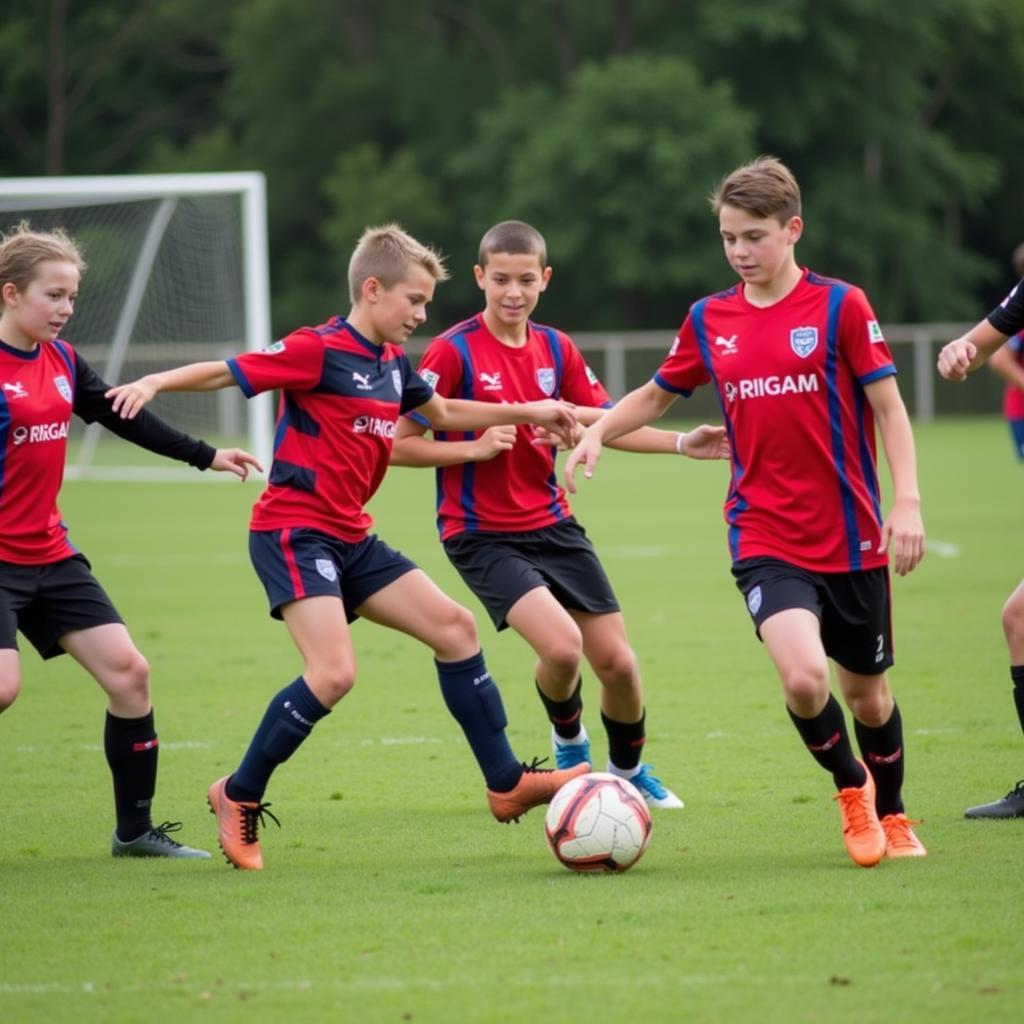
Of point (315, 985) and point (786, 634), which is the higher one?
point (786, 634)

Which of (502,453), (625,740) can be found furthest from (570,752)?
(502,453)

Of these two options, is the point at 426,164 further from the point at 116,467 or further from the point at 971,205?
the point at 116,467

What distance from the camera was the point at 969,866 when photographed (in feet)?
17.8

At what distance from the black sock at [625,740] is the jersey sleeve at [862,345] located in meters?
1.76

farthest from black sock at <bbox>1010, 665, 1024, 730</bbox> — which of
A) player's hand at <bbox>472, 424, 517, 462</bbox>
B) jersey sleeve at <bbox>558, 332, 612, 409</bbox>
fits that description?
player's hand at <bbox>472, 424, 517, 462</bbox>

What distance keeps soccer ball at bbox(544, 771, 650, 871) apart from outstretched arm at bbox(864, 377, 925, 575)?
3.66ft

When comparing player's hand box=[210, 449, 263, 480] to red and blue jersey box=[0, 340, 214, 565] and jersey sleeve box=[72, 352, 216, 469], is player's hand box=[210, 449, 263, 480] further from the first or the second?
red and blue jersey box=[0, 340, 214, 565]

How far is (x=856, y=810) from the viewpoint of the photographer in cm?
551

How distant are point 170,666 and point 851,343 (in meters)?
5.73

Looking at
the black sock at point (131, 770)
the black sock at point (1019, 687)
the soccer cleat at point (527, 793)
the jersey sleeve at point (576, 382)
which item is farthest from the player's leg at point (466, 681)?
the black sock at point (1019, 687)

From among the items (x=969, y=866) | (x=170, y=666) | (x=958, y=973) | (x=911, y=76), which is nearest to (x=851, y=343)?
(x=969, y=866)

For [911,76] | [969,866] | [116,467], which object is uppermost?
[911,76]

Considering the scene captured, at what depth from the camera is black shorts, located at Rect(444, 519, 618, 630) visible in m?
6.59

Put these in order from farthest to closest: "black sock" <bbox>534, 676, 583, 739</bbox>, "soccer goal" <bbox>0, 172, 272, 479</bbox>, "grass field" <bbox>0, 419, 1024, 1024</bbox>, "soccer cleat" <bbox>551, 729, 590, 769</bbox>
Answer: "soccer goal" <bbox>0, 172, 272, 479</bbox>
"soccer cleat" <bbox>551, 729, 590, 769</bbox>
"black sock" <bbox>534, 676, 583, 739</bbox>
"grass field" <bbox>0, 419, 1024, 1024</bbox>
